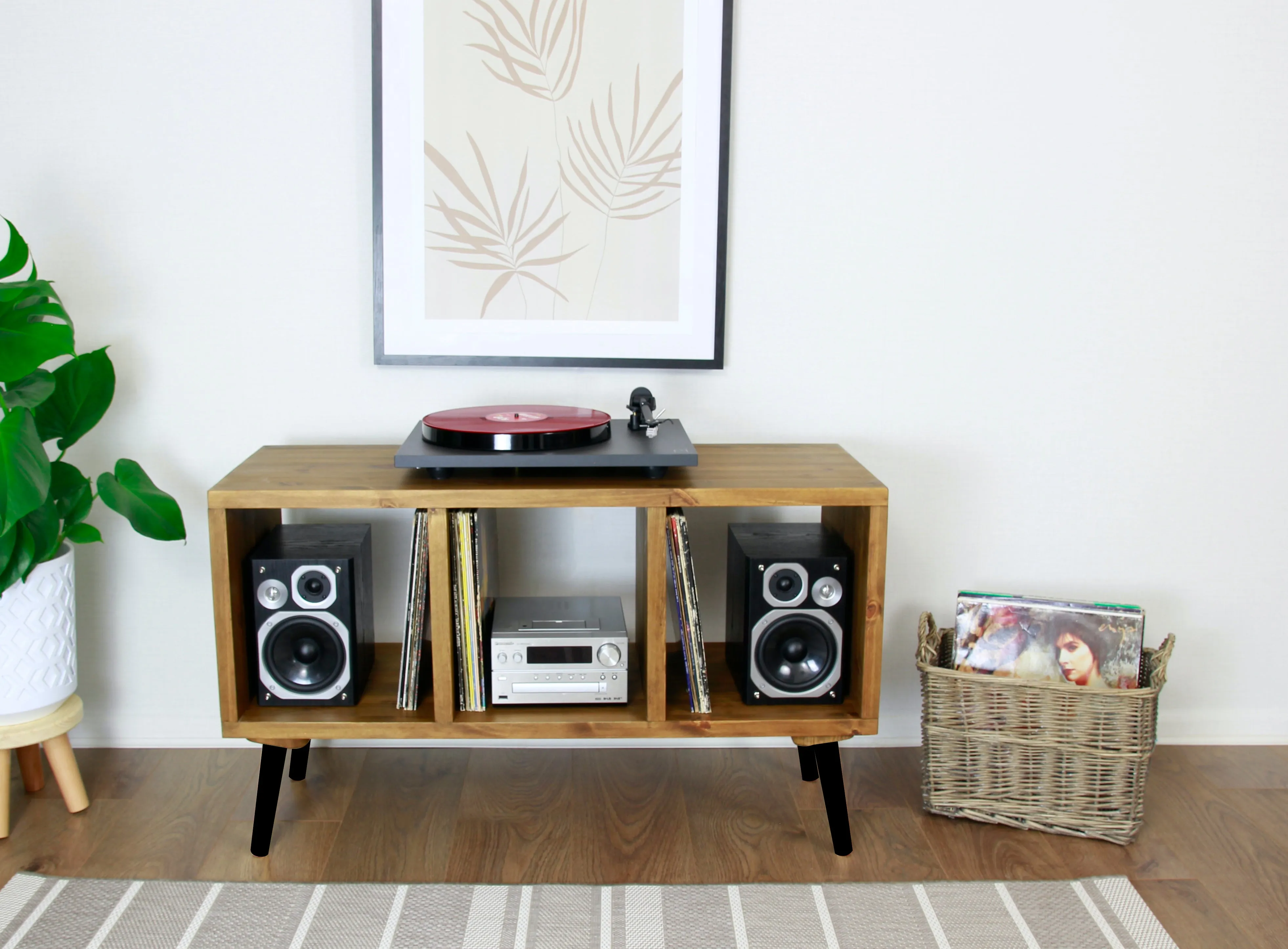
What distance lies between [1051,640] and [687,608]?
0.67 metres

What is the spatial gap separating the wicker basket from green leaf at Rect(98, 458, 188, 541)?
1.34 meters

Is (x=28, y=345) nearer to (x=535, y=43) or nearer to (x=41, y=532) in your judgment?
(x=41, y=532)

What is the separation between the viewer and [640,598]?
73.7 inches

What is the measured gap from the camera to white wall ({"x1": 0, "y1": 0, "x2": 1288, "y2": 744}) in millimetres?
1928

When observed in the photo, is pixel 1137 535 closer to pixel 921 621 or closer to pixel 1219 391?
pixel 1219 391

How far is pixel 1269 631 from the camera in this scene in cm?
220

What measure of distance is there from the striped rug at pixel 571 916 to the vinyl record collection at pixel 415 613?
305mm

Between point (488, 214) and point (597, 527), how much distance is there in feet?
2.10

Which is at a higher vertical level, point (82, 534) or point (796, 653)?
point (82, 534)

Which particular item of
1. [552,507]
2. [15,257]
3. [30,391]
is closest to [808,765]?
[552,507]

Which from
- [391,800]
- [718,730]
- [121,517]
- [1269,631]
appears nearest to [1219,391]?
[1269,631]

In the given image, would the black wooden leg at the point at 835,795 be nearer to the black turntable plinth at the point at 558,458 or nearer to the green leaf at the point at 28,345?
the black turntable plinth at the point at 558,458

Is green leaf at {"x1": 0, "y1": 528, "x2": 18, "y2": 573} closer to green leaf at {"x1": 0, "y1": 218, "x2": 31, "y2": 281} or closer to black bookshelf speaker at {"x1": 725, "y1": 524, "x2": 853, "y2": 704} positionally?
green leaf at {"x1": 0, "y1": 218, "x2": 31, "y2": 281}

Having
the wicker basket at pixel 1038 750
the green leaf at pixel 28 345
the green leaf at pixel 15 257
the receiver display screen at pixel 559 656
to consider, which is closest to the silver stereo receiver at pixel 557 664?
the receiver display screen at pixel 559 656
